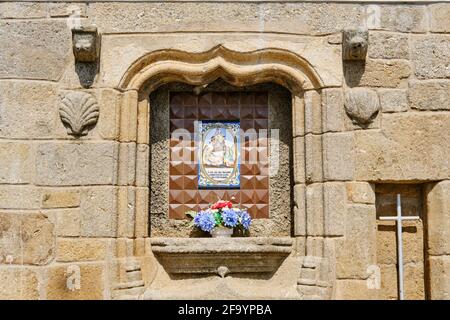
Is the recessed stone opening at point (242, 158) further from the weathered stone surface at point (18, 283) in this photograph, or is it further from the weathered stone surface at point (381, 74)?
the weathered stone surface at point (18, 283)

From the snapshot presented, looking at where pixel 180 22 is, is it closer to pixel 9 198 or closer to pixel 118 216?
pixel 118 216

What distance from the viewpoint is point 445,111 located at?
13.3 feet

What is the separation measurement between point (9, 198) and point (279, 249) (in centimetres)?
214

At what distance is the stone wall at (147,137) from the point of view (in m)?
3.91

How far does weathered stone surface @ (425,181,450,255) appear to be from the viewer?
155 inches

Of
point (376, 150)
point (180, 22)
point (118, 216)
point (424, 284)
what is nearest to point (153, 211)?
point (118, 216)

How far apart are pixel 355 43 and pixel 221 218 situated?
174 centimetres

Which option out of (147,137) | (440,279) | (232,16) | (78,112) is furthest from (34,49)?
(440,279)

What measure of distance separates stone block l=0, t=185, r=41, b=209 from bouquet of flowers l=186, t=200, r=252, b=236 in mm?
1266

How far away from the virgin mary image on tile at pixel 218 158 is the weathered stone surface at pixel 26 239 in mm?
1315

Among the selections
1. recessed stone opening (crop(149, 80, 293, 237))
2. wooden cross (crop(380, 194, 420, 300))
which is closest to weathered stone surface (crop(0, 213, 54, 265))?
recessed stone opening (crop(149, 80, 293, 237))

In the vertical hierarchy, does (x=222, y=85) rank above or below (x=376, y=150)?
above

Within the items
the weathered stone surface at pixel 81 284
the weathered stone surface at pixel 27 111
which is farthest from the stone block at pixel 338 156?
the weathered stone surface at pixel 27 111

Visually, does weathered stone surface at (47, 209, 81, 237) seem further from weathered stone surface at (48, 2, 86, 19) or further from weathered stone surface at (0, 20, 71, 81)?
weathered stone surface at (48, 2, 86, 19)
